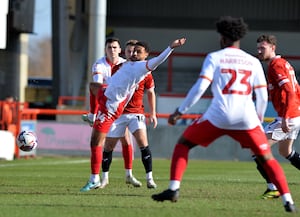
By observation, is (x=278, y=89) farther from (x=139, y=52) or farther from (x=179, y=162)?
(x=179, y=162)

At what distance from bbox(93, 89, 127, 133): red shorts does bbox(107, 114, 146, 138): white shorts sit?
0.87 meters

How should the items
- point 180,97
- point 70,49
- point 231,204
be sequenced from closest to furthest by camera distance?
1. point 231,204
2. point 180,97
3. point 70,49

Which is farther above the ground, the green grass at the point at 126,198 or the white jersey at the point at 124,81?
the white jersey at the point at 124,81

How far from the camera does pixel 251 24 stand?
4250cm

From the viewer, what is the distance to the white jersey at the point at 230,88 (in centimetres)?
939

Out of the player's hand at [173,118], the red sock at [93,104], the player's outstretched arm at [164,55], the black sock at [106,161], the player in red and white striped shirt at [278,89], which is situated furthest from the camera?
the red sock at [93,104]

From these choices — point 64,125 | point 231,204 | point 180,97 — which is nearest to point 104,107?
point 231,204

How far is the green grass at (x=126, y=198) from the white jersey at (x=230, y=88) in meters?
1.03

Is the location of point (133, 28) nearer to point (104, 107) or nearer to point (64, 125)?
point (64, 125)

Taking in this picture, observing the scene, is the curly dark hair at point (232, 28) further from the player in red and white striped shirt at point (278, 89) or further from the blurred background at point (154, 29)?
the blurred background at point (154, 29)

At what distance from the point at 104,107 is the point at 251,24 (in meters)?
31.0

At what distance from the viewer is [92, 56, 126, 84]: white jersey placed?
1261 centimetres

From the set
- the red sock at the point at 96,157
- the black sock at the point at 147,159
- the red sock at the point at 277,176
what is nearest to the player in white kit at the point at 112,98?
the red sock at the point at 96,157

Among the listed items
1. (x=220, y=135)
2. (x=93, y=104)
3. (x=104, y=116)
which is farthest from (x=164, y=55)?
(x=93, y=104)
